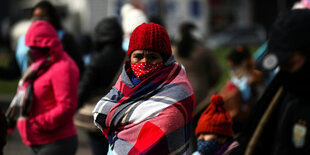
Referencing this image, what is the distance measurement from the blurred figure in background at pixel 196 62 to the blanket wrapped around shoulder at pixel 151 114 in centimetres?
323

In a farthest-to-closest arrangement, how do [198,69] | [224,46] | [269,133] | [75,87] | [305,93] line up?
[224,46] → [198,69] → [75,87] → [269,133] → [305,93]

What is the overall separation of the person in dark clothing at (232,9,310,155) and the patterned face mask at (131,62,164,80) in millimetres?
597

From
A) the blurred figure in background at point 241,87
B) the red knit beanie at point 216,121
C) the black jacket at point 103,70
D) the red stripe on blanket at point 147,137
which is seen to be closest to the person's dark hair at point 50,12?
the black jacket at point 103,70

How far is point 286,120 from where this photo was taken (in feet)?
10.9

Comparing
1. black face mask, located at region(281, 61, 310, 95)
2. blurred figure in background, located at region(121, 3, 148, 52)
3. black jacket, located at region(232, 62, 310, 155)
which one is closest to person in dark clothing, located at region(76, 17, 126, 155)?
blurred figure in background, located at region(121, 3, 148, 52)

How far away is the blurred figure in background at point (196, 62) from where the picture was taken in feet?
22.2

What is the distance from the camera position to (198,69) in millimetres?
6852

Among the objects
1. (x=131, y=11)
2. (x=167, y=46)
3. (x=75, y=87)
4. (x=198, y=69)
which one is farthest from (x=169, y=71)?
(x=131, y=11)

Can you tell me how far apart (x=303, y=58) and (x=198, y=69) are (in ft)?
11.8

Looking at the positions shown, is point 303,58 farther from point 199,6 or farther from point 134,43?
point 199,6

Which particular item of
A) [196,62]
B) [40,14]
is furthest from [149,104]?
[196,62]

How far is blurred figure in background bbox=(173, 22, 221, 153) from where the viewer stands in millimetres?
6762

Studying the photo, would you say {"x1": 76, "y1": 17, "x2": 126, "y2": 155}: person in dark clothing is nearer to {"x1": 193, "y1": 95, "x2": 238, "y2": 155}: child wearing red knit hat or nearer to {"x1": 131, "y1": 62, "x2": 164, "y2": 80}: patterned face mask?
{"x1": 193, "y1": 95, "x2": 238, "y2": 155}: child wearing red knit hat

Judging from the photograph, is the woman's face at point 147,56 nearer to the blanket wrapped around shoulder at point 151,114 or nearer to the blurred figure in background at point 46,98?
the blanket wrapped around shoulder at point 151,114
